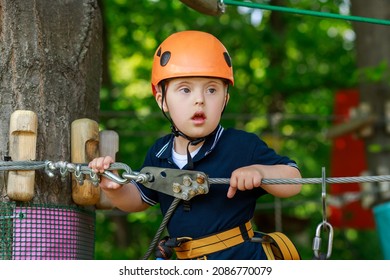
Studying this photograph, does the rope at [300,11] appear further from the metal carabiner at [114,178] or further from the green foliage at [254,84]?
the green foliage at [254,84]

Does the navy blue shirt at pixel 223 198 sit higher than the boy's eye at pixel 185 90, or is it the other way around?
the boy's eye at pixel 185 90

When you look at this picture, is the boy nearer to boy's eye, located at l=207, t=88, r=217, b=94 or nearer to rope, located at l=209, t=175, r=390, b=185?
boy's eye, located at l=207, t=88, r=217, b=94

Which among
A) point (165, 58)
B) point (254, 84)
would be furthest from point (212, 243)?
point (254, 84)

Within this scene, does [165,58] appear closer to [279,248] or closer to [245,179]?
[245,179]

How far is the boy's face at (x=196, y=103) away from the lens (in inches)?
142

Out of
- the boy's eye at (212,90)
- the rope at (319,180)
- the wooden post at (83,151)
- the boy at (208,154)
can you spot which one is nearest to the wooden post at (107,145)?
A: the wooden post at (83,151)

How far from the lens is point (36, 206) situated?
3.69 m

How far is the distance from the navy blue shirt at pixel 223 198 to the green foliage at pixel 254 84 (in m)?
7.11

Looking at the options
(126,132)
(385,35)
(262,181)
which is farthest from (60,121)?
(126,132)

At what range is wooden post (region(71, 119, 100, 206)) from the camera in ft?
12.5

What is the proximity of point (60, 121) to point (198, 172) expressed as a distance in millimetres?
810

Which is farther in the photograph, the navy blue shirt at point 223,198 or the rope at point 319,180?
the navy blue shirt at point 223,198

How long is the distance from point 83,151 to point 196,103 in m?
0.63

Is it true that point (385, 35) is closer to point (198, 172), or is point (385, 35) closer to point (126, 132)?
point (126, 132)
